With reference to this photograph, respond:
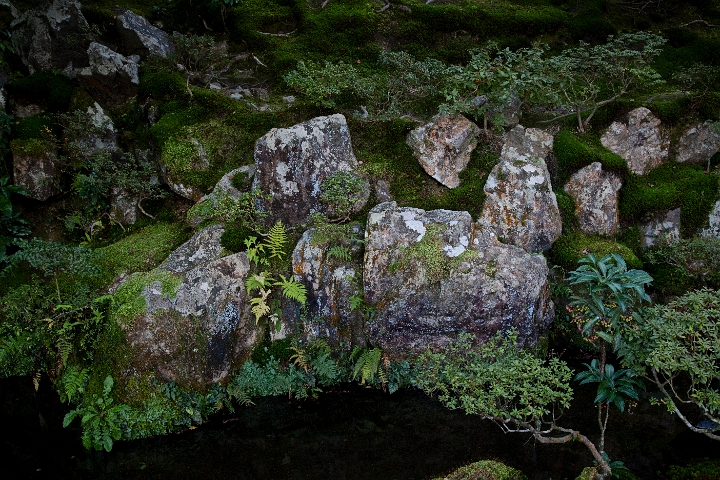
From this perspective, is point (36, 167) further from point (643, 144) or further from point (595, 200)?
point (643, 144)

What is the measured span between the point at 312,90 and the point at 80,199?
6062 millimetres

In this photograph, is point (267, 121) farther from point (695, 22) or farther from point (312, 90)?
point (695, 22)

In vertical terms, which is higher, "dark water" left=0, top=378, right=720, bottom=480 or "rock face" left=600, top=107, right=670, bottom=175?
"rock face" left=600, top=107, right=670, bottom=175

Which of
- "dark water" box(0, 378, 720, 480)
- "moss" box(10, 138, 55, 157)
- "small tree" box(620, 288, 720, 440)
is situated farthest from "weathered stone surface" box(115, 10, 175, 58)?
"small tree" box(620, 288, 720, 440)

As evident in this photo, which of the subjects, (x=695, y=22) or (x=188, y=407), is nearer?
(x=188, y=407)

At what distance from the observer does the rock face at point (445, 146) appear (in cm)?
990

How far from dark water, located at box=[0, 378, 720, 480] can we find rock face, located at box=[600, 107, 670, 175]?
551 cm

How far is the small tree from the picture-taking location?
5736 mm

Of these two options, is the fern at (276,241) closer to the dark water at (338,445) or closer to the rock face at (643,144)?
the dark water at (338,445)

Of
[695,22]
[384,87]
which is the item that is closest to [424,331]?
[384,87]

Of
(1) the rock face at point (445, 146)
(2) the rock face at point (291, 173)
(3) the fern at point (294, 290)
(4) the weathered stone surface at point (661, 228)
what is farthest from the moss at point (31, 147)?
(4) the weathered stone surface at point (661, 228)

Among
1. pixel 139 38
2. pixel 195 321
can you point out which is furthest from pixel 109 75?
pixel 195 321

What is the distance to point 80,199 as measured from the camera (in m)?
10.6

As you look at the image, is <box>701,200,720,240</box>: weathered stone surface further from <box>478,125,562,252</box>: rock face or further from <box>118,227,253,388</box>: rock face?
<box>118,227,253,388</box>: rock face
